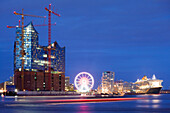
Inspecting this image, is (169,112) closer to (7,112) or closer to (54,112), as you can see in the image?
(54,112)

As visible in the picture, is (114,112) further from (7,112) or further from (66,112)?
(7,112)

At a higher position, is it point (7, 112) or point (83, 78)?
point (83, 78)

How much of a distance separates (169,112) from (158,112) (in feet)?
5.37

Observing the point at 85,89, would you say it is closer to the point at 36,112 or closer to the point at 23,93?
the point at 23,93

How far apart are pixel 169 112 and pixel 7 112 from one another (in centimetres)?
2183

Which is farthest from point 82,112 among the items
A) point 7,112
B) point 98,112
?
point 7,112

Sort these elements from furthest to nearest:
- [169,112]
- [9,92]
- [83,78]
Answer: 1. [9,92]
2. [83,78]
3. [169,112]

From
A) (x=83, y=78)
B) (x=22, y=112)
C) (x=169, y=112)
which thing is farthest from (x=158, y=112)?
(x=83, y=78)

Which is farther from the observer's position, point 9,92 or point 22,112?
point 9,92

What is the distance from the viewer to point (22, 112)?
141 ft

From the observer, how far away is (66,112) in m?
43.4

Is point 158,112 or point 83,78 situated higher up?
point 83,78

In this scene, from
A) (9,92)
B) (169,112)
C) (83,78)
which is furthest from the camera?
(9,92)

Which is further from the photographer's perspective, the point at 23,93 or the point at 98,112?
the point at 23,93
